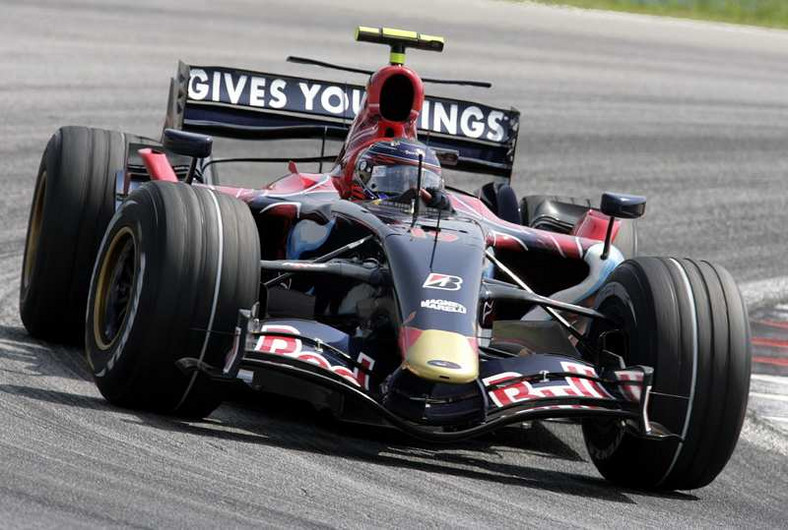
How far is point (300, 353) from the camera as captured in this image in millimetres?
7043

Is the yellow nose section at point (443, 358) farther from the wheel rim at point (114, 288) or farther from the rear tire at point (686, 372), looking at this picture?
the wheel rim at point (114, 288)

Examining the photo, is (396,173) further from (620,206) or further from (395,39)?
(395,39)

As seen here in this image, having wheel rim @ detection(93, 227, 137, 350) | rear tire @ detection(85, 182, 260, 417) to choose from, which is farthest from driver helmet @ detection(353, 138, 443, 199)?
wheel rim @ detection(93, 227, 137, 350)

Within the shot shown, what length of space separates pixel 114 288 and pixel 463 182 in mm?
9620

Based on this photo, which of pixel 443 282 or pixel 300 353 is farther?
pixel 443 282

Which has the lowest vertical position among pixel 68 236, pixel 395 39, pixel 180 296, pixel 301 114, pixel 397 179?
pixel 68 236

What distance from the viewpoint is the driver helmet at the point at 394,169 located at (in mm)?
8766

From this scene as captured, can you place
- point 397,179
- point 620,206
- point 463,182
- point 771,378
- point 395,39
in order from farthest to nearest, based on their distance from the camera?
point 463,182 < point 771,378 < point 395,39 < point 397,179 < point 620,206

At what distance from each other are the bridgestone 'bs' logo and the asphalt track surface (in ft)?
2.49

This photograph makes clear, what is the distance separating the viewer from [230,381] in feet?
22.8

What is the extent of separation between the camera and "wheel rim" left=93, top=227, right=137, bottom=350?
766 cm

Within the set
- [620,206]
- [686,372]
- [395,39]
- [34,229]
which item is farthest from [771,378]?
[34,229]

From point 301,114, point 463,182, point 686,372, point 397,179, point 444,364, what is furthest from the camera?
point 463,182

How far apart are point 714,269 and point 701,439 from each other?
2.74ft
